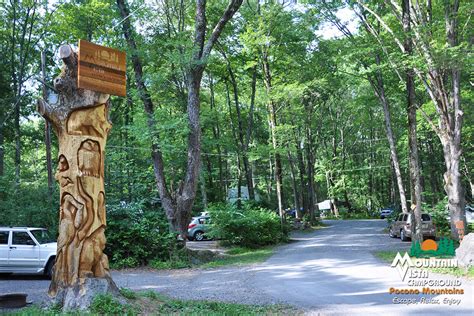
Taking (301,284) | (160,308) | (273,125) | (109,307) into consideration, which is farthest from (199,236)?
(109,307)

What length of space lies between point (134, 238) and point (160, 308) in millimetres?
8350

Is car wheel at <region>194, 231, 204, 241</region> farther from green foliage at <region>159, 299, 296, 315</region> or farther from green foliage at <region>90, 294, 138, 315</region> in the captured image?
green foliage at <region>90, 294, 138, 315</region>

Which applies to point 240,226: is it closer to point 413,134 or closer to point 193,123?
point 193,123

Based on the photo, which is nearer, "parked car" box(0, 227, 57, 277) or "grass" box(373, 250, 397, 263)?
"parked car" box(0, 227, 57, 277)

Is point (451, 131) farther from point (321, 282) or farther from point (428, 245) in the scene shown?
point (321, 282)

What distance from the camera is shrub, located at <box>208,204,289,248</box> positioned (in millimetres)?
20250

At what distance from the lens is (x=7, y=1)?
25672mm

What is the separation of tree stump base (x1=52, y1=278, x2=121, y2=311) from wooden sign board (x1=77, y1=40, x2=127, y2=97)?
358 centimetres

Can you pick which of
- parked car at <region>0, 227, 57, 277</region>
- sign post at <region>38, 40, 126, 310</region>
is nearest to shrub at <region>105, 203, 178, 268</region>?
parked car at <region>0, 227, 57, 277</region>

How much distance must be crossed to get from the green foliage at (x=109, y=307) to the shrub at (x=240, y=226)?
12.9 metres

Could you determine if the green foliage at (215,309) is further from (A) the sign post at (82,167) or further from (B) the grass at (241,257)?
(B) the grass at (241,257)

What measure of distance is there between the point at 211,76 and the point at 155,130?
630 inches

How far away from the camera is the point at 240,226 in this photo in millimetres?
20469

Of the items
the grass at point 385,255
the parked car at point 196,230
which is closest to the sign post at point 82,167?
the grass at point 385,255
